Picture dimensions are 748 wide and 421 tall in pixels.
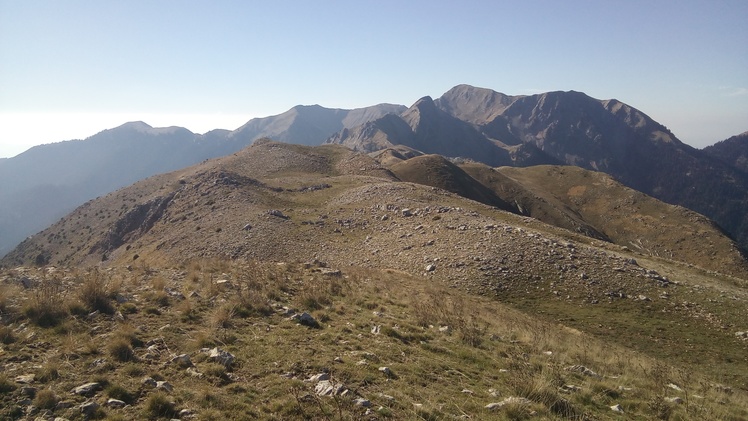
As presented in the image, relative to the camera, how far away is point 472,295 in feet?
74.0

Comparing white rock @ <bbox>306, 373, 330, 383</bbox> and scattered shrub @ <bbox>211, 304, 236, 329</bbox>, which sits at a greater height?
scattered shrub @ <bbox>211, 304, 236, 329</bbox>

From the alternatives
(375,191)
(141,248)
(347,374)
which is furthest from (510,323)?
(141,248)

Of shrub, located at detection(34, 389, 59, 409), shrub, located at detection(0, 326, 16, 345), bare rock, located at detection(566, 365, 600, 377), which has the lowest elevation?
bare rock, located at detection(566, 365, 600, 377)

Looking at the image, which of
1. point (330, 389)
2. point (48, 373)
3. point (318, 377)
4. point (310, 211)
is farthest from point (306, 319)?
point (310, 211)

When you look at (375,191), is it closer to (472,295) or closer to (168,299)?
(472,295)

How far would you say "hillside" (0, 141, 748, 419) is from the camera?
7.60m

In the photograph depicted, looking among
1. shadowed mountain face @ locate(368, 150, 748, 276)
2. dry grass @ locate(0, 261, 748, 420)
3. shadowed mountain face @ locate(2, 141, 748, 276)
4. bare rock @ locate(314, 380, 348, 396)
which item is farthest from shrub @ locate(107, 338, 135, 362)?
shadowed mountain face @ locate(368, 150, 748, 276)

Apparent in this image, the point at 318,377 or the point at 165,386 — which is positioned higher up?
the point at 165,386

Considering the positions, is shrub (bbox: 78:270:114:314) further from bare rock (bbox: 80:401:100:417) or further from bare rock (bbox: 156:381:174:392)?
bare rock (bbox: 80:401:100:417)

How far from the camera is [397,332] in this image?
11406 millimetres

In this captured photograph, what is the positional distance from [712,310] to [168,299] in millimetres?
25860

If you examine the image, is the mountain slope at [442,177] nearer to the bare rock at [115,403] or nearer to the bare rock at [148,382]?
the bare rock at [148,382]

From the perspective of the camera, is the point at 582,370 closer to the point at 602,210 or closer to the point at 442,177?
the point at 442,177

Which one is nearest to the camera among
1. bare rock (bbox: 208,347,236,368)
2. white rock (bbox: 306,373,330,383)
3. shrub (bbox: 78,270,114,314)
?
white rock (bbox: 306,373,330,383)
